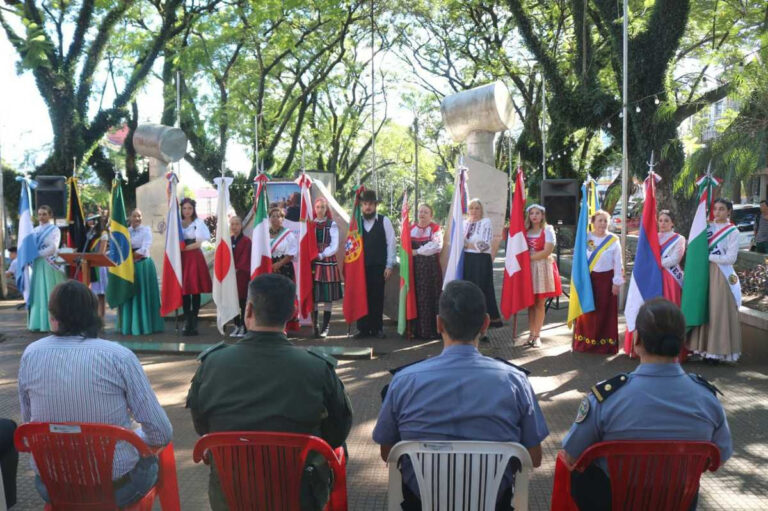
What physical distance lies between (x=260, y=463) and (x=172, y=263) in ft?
22.6

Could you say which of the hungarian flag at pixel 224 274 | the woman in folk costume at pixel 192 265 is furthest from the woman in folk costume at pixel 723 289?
the woman in folk costume at pixel 192 265

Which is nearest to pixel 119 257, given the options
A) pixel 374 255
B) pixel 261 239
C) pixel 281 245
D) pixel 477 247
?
pixel 261 239

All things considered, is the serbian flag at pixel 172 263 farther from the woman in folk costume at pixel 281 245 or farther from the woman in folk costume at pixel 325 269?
the woman in folk costume at pixel 325 269

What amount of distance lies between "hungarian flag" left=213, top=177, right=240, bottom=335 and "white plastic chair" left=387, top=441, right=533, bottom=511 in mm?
6545

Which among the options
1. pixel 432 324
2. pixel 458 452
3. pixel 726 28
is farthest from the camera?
pixel 726 28

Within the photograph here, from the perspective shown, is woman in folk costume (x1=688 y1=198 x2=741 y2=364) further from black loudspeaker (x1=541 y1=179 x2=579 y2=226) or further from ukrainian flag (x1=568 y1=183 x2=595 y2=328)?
black loudspeaker (x1=541 y1=179 x2=579 y2=226)

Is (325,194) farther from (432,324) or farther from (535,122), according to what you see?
(535,122)

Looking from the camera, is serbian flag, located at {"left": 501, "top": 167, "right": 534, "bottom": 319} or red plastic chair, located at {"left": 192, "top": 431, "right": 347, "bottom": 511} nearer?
red plastic chair, located at {"left": 192, "top": 431, "right": 347, "bottom": 511}

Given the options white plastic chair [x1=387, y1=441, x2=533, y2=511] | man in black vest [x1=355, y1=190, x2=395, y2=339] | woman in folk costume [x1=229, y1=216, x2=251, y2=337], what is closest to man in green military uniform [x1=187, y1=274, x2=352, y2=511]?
white plastic chair [x1=387, y1=441, x2=533, y2=511]

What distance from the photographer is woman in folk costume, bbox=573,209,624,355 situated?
293 inches

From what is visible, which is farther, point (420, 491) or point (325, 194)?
point (325, 194)

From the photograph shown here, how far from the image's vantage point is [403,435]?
2.54 m

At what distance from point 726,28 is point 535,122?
17.0 feet

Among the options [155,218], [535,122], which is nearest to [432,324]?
[155,218]
